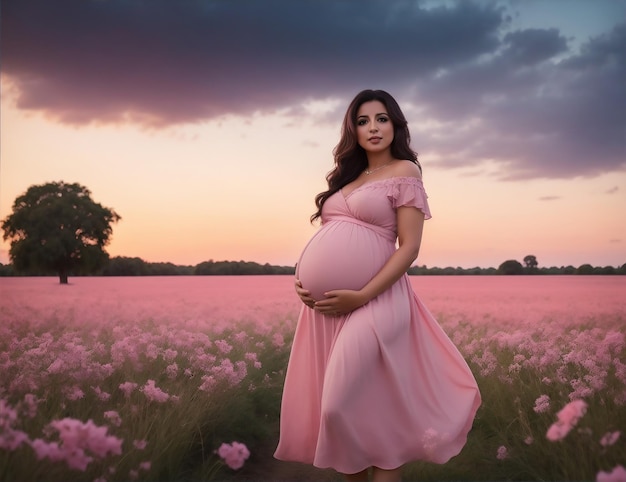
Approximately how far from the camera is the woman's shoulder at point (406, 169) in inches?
140

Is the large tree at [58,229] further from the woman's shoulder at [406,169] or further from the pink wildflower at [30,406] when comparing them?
the woman's shoulder at [406,169]

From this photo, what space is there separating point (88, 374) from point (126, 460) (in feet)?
2.91

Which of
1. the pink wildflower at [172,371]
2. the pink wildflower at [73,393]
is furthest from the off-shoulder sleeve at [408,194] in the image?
the pink wildflower at [73,393]

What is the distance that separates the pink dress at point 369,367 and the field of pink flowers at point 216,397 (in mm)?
570

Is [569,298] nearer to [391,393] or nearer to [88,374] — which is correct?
[391,393]

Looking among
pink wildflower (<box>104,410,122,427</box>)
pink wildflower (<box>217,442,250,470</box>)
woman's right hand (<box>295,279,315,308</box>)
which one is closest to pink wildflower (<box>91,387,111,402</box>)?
pink wildflower (<box>104,410,122,427</box>)

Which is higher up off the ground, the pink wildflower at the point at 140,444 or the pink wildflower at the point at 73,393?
the pink wildflower at the point at 73,393

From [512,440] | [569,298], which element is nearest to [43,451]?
[512,440]

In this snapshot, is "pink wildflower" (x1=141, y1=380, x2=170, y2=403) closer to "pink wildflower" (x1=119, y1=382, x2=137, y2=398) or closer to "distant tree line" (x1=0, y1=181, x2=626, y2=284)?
"pink wildflower" (x1=119, y1=382, x2=137, y2=398)

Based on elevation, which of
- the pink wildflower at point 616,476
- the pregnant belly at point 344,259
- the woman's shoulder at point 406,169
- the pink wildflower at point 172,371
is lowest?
the pink wildflower at point 616,476

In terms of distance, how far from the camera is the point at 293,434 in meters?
3.75

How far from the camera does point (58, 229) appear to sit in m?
13.8

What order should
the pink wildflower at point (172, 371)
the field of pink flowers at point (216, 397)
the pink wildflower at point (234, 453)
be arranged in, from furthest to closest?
the pink wildflower at point (172, 371) → the field of pink flowers at point (216, 397) → the pink wildflower at point (234, 453)

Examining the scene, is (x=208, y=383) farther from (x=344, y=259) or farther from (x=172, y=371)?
(x=344, y=259)
